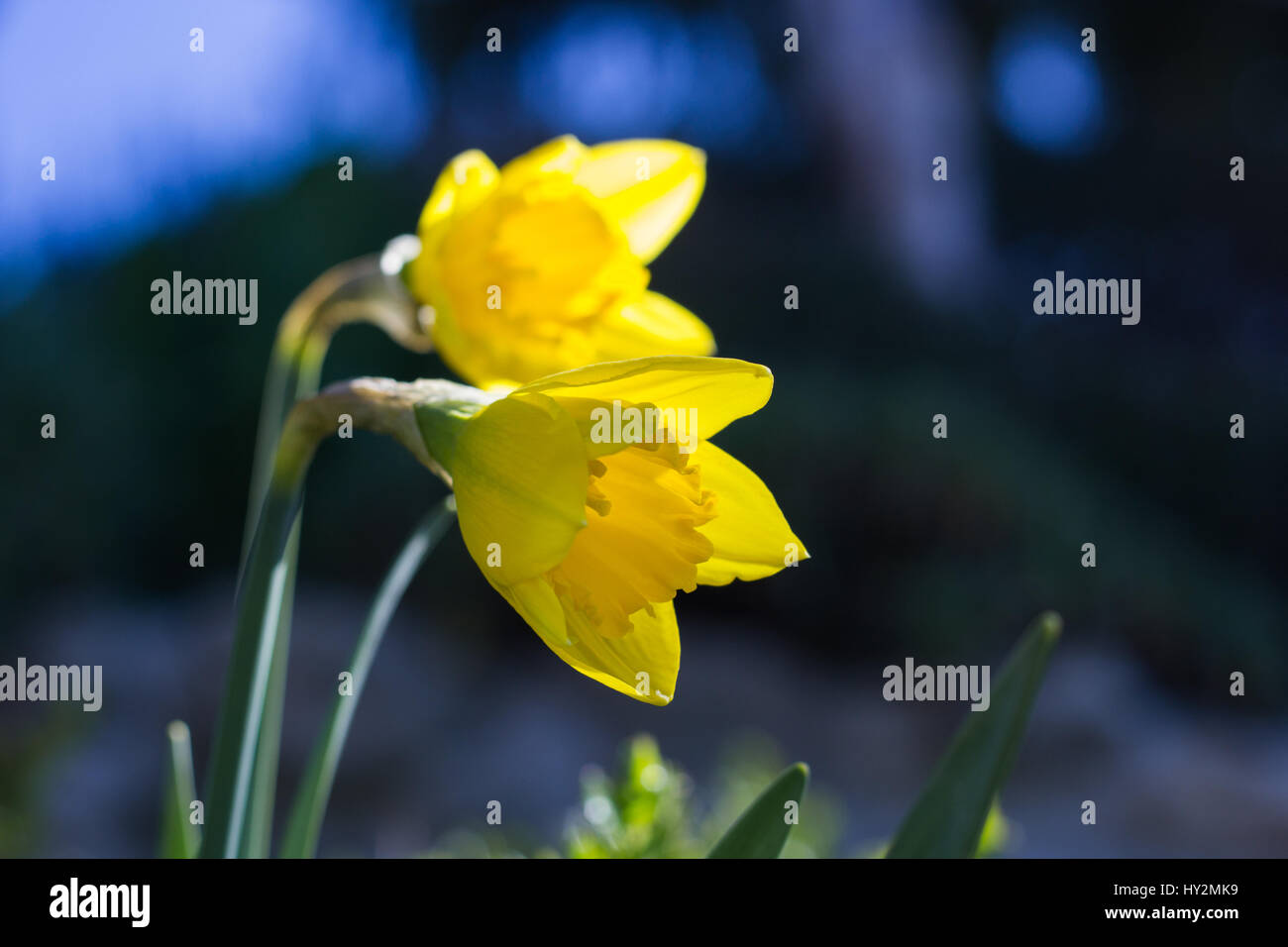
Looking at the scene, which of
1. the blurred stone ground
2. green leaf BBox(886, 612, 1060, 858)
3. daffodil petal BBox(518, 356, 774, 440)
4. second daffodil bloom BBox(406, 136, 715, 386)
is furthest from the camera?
the blurred stone ground

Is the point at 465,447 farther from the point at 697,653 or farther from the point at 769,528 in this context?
the point at 697,653

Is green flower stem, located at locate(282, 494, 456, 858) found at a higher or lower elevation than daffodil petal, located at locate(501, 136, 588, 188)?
lower

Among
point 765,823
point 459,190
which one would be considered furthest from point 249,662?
point 459,190

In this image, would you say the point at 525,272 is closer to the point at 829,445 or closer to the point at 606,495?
the point at 606,495

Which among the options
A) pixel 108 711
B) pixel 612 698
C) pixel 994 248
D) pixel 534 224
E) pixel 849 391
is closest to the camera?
pixel 534 224

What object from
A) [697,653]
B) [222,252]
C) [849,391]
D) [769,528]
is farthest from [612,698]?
[769,528]

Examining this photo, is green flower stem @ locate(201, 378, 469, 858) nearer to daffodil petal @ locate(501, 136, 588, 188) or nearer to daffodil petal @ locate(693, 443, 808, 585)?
daffodil petal @ locate(693, 443, 808, 585)

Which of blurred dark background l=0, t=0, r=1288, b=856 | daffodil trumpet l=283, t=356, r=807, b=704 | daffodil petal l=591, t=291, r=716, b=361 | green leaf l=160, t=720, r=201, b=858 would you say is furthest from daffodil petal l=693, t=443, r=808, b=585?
blurred dark background l=0, t=0, r=1288, b=856
